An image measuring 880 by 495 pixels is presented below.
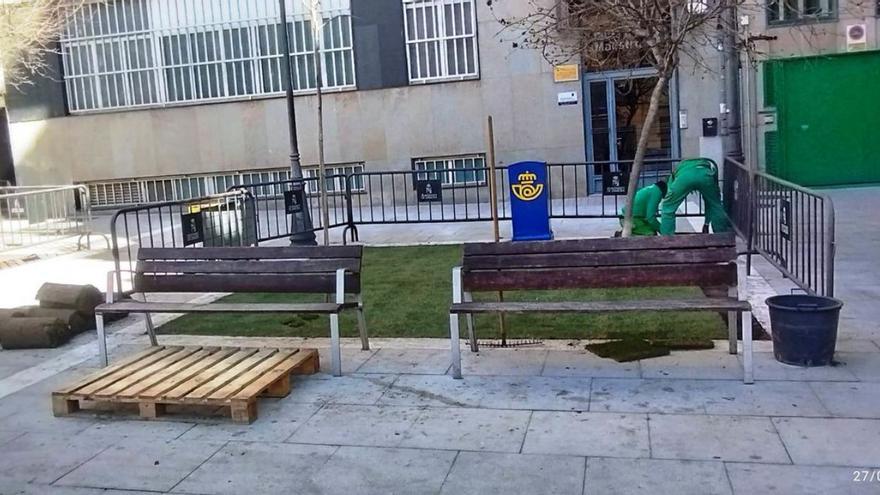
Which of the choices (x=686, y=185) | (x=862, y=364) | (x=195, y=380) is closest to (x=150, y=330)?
(x=195, y=380)

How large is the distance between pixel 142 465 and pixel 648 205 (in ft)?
25.3

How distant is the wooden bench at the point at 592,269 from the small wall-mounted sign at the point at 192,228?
5.27m

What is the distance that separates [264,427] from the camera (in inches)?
222

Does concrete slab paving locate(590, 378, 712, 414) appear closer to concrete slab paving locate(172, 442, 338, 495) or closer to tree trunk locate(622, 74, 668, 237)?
concrete slab paving locate(172, 442, 338, 495)

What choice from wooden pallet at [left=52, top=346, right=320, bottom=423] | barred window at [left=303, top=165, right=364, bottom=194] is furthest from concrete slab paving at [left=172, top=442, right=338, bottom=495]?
barred window at [left=303, top=165, right=364, bottom=194]

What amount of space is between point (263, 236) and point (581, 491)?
11.6 meters

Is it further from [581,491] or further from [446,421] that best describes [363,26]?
[581,491]

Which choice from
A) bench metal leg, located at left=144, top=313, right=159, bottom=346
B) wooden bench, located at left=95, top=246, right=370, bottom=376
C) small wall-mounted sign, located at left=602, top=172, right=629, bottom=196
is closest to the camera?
wooden bench, located at left=95, top=246, right=370, bottom=376

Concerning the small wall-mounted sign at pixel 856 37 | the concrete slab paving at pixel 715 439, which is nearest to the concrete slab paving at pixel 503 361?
the concrete slab paving at pixel 715 439

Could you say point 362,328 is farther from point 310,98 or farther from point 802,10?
point 802,10

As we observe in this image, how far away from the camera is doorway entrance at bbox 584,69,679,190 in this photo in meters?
18.8

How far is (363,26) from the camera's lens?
19.3 m

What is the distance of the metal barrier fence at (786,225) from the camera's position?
769 cm

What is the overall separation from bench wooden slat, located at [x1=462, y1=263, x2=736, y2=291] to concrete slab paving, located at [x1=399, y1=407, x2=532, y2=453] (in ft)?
4.13
